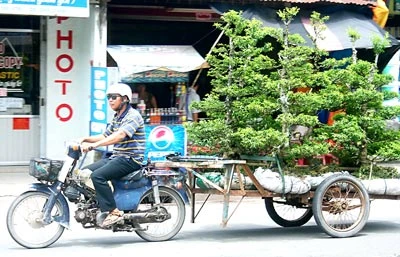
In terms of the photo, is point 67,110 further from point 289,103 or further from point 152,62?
point 289,103

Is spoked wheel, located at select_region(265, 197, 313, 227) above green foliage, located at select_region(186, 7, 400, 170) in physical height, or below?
below

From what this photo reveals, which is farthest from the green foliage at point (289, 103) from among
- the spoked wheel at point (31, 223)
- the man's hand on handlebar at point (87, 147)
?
the spoked wheel at point (31, 223)

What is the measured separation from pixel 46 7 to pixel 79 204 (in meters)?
4.57

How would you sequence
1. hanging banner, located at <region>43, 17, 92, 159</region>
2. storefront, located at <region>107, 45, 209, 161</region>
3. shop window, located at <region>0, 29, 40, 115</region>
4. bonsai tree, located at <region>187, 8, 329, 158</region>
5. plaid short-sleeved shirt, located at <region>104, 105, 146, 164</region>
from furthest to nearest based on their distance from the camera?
1. shop window, located at <region>0, 29, 40, 115</region>
2. hanging banner, located at <region>43, 17, 92, 159</region>
3. storefront, located at <region>107, 45, 209, 161</region>
4. bonsai tree, located at <region>187, 8, 329, 158</region>
5. plaid short-sleeved shirt, located at <region>104, 105, 146, 164</region>

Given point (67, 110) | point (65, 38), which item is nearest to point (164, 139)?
point (67, 110)

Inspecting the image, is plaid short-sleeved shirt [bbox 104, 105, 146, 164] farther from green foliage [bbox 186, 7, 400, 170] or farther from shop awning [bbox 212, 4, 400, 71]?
shop awning [bbox 212, 4, 400, 71]

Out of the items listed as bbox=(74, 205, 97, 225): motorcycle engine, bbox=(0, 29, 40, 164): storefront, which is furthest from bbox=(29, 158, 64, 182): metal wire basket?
bbox=(0, 29, 40, 164): storefront

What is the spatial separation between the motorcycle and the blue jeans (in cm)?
11

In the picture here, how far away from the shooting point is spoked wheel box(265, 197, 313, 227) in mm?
9492

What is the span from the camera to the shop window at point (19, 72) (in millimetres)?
13828

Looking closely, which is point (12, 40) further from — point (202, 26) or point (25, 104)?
point (202, 26)

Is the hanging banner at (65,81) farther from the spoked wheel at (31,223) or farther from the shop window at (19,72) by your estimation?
the spoked wheel at (31,223)

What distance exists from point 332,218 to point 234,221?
1688 mm

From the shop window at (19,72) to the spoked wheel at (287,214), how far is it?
19.9ft
